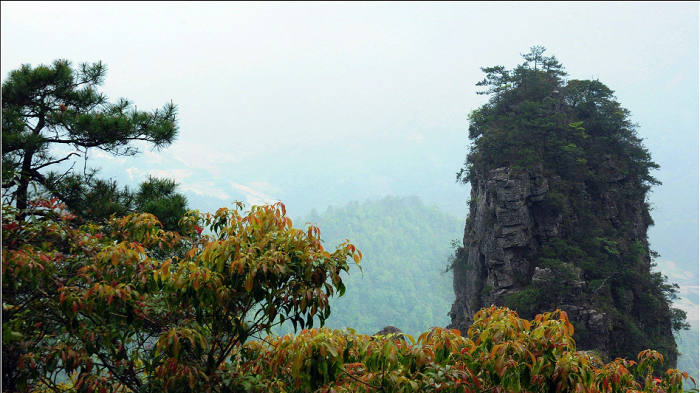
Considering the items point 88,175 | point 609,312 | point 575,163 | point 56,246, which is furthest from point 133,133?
point 575,163

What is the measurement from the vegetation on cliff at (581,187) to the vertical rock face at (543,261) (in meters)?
0.05

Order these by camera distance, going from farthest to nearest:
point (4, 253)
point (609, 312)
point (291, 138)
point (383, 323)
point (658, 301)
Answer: point (291, 138), point (383, 323), point (658, 301), point (609, 312), point (4, 253)

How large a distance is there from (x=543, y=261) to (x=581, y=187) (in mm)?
3816

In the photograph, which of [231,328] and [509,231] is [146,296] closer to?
[231,328]

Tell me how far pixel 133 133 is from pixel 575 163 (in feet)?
49.7

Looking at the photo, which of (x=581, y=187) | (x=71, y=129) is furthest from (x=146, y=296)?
(x=581, y=187)

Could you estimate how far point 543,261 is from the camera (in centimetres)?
1420

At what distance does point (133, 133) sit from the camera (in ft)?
17.7

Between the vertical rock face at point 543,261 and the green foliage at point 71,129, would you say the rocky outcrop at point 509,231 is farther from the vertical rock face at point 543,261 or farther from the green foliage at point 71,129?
the green foliage at point 71,129

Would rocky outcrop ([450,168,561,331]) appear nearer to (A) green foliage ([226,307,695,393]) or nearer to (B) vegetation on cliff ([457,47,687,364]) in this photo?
(B) vegetation on cliff ([457,47,687,364])

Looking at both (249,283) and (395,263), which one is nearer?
(249,283)

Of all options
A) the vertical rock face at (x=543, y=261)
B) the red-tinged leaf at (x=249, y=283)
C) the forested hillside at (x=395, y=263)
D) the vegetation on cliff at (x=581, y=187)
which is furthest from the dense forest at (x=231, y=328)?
the forested hillside at (x=395, y=263)

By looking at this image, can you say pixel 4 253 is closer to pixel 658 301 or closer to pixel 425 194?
pixel 658 301

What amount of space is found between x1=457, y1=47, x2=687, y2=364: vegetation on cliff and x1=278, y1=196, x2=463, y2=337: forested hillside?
33247 mm
